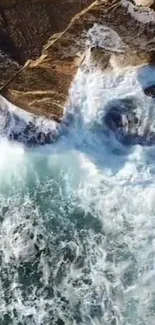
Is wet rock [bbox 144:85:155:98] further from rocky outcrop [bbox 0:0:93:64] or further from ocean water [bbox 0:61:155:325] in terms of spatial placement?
rocky outcrop [bbox 0:0:93:64]

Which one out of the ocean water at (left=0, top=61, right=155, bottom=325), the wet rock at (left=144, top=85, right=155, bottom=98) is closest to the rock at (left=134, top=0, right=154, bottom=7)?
the ocean water at (left=0, top=61, right=155, bottom=325)

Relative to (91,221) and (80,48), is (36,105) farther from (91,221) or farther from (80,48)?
(91,221)

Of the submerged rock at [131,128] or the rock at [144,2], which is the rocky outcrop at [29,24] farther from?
the submerged rock at [131,128]

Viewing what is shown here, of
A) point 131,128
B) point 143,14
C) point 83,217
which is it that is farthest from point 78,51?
point 83,217

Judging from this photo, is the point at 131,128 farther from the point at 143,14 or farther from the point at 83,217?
the point at 143,14

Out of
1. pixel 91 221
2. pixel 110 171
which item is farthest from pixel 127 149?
pixel 91 221

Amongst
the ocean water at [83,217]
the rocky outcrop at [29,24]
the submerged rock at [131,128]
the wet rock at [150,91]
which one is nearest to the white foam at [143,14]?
the ocean water at [83,217]
